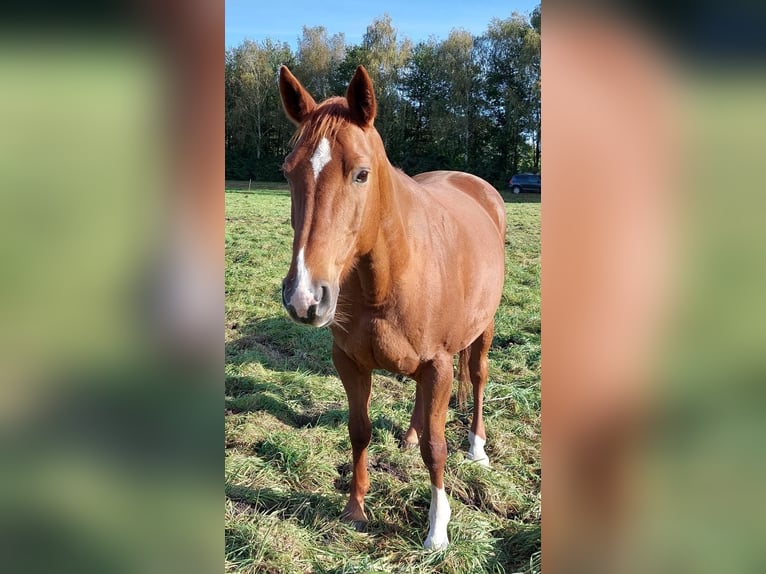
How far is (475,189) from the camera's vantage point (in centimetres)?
404

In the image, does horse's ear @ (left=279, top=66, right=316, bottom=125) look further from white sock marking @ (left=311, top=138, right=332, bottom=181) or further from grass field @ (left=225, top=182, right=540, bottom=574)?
grass field @ (left=225, top=182, right=540, bottom=574)

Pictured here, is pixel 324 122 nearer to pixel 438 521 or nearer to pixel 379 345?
pixel 379 345

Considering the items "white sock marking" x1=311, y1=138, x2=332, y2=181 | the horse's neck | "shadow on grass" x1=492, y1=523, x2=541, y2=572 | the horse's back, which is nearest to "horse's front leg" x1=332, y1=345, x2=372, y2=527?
the horse's neck

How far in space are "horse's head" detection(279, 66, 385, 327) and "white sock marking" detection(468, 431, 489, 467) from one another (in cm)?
204

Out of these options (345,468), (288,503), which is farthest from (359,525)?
(345,468)

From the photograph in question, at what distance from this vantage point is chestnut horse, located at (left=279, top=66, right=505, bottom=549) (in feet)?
5.56

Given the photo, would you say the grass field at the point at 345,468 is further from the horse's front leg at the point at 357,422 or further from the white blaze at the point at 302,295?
the white blaze at the point at 302,295

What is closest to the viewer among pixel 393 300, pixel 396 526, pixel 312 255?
pixel 312 255
